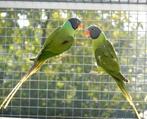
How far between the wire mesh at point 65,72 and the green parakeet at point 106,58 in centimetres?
90

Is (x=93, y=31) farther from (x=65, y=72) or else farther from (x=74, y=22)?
(x=65, y=72)

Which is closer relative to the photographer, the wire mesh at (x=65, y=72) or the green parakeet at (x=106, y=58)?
the green parakeet at (x=106, y=58)

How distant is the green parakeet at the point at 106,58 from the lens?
1.07 meters

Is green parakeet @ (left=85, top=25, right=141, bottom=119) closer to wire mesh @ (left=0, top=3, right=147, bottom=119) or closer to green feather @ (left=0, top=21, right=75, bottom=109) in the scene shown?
green feather @ (left=0, top=21, right=75, bottom=109)

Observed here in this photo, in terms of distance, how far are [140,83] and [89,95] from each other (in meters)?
0.24

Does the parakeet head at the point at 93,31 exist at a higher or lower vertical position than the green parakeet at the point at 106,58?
higher

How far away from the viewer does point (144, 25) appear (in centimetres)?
196

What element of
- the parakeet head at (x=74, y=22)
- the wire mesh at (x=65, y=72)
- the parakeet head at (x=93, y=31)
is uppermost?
the parakeet head at (x=74, y=22)

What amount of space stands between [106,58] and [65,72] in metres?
0.97

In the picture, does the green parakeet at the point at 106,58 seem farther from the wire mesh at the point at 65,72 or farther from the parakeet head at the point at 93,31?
the wire mesh at the point at 65,72

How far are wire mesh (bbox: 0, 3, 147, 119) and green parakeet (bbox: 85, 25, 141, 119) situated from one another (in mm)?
899

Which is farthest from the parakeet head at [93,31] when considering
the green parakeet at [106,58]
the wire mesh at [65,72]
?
the wire mesh at [65,72]

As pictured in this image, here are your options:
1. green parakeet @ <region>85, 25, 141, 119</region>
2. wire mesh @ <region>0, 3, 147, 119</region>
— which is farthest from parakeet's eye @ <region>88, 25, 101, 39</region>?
wire mesh @ <region>0, 3, 147, 119</region>

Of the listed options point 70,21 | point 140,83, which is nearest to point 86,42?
point 140,83
